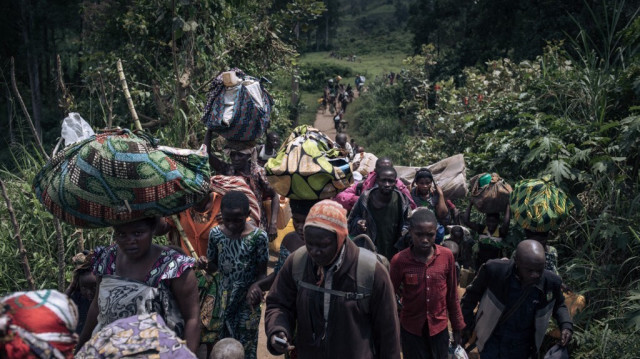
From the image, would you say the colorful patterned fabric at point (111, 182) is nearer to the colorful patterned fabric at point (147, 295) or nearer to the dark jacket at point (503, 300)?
the colorful patterned fabric at point (147, 295)

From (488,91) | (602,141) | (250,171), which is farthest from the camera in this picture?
(488,91)

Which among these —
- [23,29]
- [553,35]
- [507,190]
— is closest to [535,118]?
[507,190]

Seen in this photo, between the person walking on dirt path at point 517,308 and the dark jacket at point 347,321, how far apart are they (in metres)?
1.22

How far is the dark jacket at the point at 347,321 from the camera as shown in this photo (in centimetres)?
273

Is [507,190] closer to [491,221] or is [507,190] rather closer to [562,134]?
[491,221]

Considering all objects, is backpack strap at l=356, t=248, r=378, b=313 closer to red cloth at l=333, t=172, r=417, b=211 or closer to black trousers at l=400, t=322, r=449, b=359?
black trousers at l=400, t=322, r=449, b=359

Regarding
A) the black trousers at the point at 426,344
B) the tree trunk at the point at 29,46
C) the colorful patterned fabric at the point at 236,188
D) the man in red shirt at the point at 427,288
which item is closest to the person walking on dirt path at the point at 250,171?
the colorful patterned fabric at the point at 236,188

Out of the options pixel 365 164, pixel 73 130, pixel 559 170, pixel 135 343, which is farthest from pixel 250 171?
pixel 365 164

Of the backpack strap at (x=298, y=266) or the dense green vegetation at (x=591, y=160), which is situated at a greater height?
the backpack strap at (x=298, y=266)

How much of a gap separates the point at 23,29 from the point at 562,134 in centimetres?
2242

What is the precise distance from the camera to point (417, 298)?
3.83 m

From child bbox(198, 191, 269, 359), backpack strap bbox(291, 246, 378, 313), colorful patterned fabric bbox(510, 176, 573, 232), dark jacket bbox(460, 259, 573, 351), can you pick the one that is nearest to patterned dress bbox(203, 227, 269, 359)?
child bbox(198, 191, 269, 359)

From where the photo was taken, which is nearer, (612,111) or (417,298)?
(417,298)

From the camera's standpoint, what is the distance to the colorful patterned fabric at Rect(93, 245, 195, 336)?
104 inches
